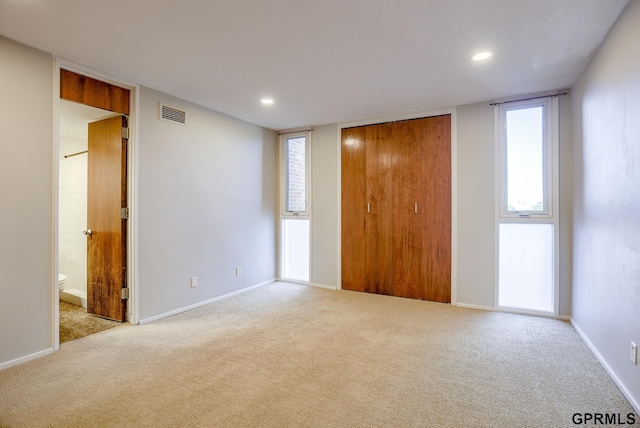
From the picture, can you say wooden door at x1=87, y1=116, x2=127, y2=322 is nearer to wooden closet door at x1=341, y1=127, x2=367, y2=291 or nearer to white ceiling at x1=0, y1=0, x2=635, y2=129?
white ceiling at x1=0, y1=0, x2=635, y2=129

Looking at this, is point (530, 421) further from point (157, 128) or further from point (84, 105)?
point (84, 105)

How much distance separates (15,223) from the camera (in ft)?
8.18

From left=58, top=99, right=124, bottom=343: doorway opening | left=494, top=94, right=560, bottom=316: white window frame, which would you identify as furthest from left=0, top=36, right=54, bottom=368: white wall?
left=494, top=94, right=560, bottom=316: white window frame

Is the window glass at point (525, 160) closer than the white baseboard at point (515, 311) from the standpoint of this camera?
No

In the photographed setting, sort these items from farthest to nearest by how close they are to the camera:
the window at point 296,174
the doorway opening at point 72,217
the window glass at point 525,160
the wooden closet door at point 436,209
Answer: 1. the window at point 296,174
2. the doorway opening at point 72,217
3. the wooden closet door at point 436,209
4. the window glass at point 525,160

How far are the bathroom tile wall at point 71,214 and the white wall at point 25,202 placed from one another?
212 cm

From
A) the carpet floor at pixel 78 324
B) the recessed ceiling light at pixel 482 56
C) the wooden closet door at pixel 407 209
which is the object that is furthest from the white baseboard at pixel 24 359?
the recessed ceiling light at pixel 482 56

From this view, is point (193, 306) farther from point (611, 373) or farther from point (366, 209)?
point (611, 373)

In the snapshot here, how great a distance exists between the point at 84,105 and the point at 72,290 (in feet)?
8.98

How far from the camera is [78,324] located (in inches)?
133

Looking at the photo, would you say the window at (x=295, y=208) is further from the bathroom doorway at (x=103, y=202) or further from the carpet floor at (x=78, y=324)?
the carpet floor at (x=78, y=324)

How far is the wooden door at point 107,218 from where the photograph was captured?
132 inches

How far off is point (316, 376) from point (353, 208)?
285 cm

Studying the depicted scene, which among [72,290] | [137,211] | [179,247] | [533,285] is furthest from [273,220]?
[533,285]
